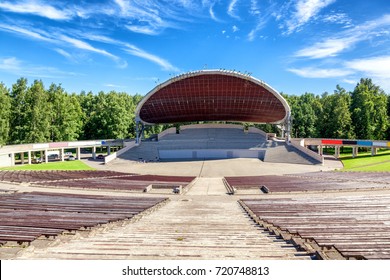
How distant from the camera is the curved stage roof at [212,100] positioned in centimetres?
5793

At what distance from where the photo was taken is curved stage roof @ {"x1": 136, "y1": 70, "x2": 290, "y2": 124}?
57931mm

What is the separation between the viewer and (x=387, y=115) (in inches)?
3184

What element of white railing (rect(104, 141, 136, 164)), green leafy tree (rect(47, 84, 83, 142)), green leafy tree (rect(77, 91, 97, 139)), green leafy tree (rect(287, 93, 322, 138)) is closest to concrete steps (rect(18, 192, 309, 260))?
white railing (rect(104, 141, 136, 164))

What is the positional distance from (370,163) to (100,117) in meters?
67.7

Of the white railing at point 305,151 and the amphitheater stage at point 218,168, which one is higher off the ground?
the white railing at point 305,151

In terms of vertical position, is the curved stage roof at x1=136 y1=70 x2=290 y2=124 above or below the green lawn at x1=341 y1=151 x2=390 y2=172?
above

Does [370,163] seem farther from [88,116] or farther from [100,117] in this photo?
[88,116]

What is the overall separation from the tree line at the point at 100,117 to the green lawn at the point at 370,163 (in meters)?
20.4

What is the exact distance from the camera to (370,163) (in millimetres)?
50344

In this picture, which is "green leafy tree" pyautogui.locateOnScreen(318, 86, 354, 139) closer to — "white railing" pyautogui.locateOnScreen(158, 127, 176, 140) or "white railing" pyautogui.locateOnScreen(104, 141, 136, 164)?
"white railing" pyautogui.locateOnScreen(158, 127, 176, 140)

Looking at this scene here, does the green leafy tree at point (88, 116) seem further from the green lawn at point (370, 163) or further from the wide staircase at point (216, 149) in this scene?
the green lawn at point (370, 163)

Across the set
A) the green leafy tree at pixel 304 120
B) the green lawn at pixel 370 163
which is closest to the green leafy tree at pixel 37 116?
the green lawn at pixel 370 163

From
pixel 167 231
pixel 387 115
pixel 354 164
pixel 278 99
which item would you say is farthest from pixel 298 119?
pixel 167 231

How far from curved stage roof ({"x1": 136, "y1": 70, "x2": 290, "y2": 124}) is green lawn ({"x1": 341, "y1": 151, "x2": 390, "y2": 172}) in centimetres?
1739
